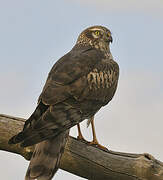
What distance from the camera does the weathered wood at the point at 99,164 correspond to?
5559 mm

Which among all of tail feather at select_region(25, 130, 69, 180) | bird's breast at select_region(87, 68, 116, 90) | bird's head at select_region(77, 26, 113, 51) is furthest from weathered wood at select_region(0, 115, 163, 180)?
bird's head at select_region(77, 26, 113, 51)

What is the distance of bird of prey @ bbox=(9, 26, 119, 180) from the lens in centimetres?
505

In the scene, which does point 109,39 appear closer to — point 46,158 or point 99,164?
point 99,164

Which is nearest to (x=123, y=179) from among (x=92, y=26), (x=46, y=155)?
(x=46, y=155)

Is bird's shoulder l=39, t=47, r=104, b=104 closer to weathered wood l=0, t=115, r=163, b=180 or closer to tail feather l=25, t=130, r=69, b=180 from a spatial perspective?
tail feather l=25, t=130, r=69, b=180

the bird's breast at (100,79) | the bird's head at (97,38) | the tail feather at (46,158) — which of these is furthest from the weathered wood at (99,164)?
the bird's head at (97,38)

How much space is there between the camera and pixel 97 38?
7.64 m

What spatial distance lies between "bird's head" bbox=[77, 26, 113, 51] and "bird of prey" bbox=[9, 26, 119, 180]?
5.7 inches

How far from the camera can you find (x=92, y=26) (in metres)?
7.87

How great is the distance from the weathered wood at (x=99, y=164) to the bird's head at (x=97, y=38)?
2.54m

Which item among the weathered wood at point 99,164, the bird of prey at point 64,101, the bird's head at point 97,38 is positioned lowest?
the weathered wood at point 99,164

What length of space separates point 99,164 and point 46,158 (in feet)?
2.52

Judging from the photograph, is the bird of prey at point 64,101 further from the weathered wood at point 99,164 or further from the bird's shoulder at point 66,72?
the weathered wood at point 99,164

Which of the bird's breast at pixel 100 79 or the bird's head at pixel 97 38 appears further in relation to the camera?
the bird's head at pixel 97 38
